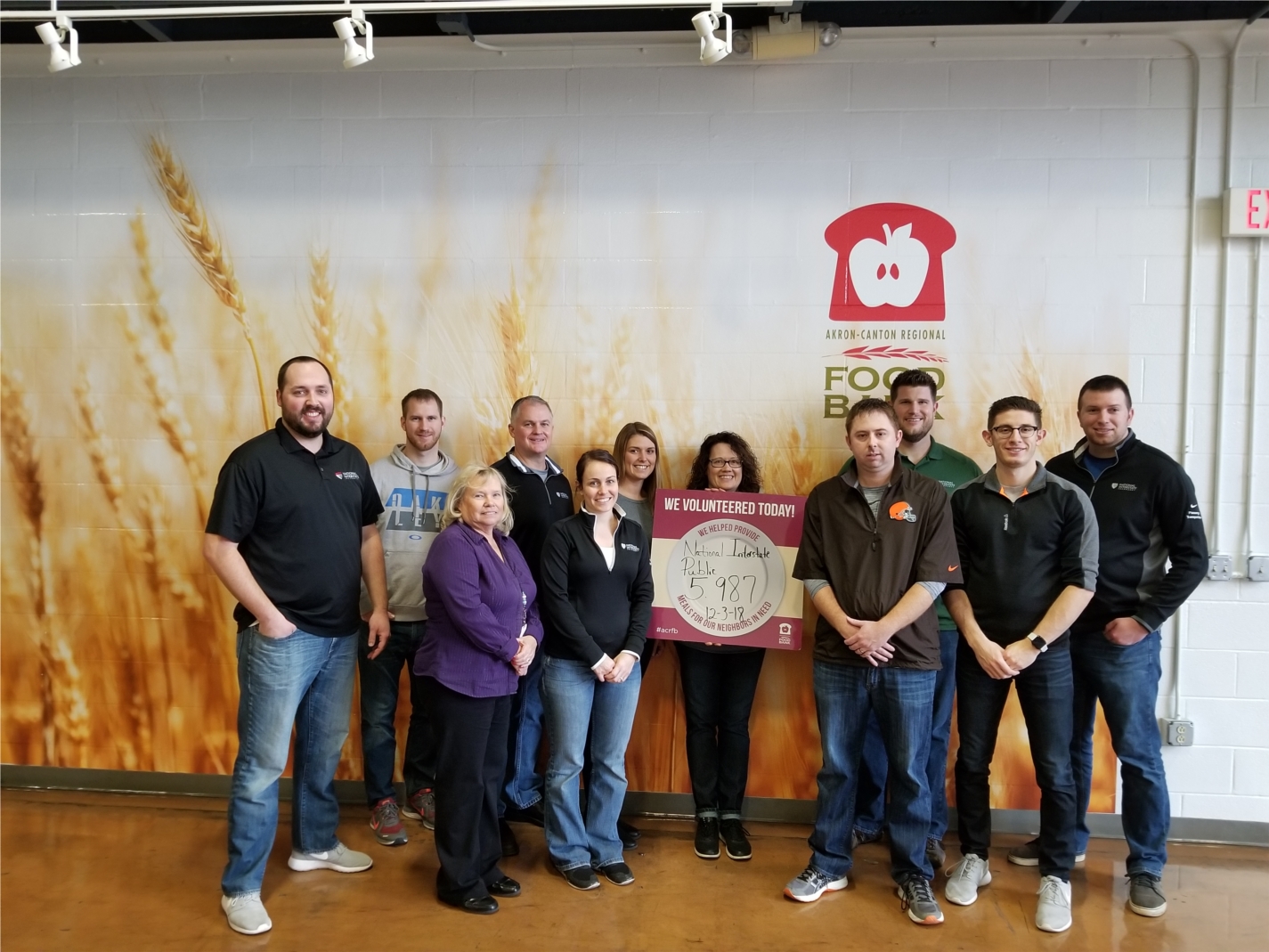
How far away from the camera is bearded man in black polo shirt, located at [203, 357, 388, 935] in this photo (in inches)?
117

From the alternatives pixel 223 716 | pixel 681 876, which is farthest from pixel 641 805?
pixel 223 716

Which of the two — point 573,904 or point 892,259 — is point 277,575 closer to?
point 573,904

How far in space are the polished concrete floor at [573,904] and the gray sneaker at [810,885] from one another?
4 cm

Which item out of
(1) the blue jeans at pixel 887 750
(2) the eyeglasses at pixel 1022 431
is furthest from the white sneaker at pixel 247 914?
(2) the eyeglasses at pixel 1022 431

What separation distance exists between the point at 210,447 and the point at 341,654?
143 cm

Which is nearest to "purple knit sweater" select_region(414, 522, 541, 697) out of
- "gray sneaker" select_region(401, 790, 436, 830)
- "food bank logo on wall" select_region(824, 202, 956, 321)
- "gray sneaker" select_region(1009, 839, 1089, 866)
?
"gray sneaker" select_region(401, 790, 436, 830)

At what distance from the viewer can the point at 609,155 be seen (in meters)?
3.94

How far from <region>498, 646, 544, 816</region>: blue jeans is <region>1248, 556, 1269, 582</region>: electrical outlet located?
116 inches

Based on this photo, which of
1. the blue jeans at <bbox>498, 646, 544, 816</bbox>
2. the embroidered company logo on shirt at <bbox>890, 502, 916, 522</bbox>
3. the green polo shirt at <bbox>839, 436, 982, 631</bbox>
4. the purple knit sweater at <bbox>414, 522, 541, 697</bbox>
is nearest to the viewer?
the purple knit sweater at <bbox>414, 522, 541, 697</bbox>

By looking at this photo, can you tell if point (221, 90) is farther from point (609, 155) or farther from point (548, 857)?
point (548, 857)

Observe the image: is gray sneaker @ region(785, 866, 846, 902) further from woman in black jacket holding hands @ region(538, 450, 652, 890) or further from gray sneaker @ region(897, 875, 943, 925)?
woman in black jacket holding hands @ region(538, 450, 652, 890)

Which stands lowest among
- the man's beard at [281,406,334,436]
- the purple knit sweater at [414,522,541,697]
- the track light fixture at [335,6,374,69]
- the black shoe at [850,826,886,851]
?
the black shoe at [850,826,886,851]

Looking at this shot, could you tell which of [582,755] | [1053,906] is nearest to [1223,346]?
[1053,906]

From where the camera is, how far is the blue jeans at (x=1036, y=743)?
3129mm
